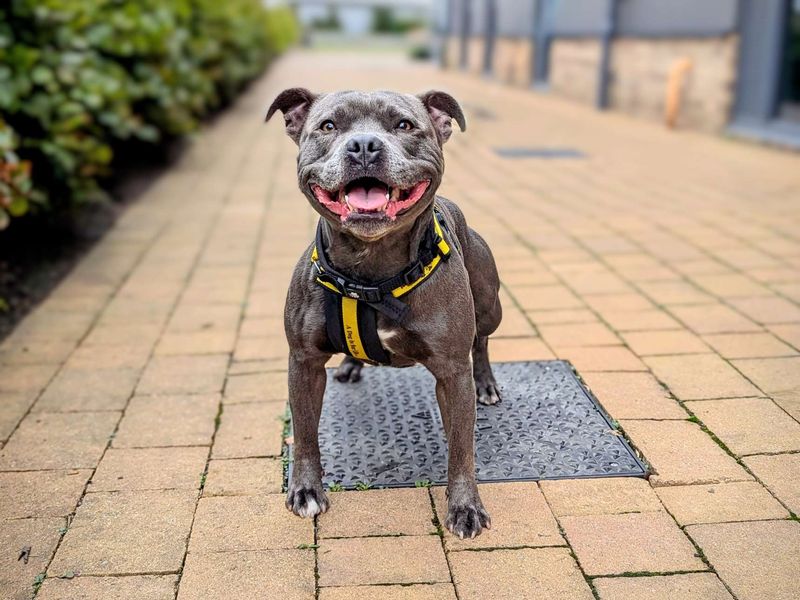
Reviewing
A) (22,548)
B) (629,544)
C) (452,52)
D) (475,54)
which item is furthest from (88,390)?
(452,52)

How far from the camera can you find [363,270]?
3.03 meters

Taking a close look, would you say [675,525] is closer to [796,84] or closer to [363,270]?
[363,270]

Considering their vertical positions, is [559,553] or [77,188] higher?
[77,188]

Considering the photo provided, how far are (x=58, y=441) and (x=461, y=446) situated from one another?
5.71ft

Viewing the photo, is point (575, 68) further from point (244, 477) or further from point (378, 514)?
point (378, 514)

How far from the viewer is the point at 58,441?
12.1 ft

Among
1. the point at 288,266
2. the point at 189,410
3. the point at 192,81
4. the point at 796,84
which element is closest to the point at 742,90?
the point at 796,84

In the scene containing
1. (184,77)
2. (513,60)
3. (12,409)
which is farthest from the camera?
(513,60)

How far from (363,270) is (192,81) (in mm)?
8345

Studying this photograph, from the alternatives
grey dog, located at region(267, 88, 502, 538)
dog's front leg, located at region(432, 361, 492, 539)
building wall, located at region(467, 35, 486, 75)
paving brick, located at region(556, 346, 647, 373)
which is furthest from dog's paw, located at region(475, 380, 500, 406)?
building wall, located at region(467, 35, 486, 75)

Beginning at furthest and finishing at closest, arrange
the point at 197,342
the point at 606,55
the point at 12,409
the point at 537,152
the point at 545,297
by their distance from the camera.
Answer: the point at 606,55
the point at 537,152
the point at 545,297
the point at 197,342
the point at 12,409

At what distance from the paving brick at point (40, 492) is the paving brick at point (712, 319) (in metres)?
3.23

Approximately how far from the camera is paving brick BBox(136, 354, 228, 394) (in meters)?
4.21

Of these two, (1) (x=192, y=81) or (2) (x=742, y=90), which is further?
(2) (x=742, y=90)
